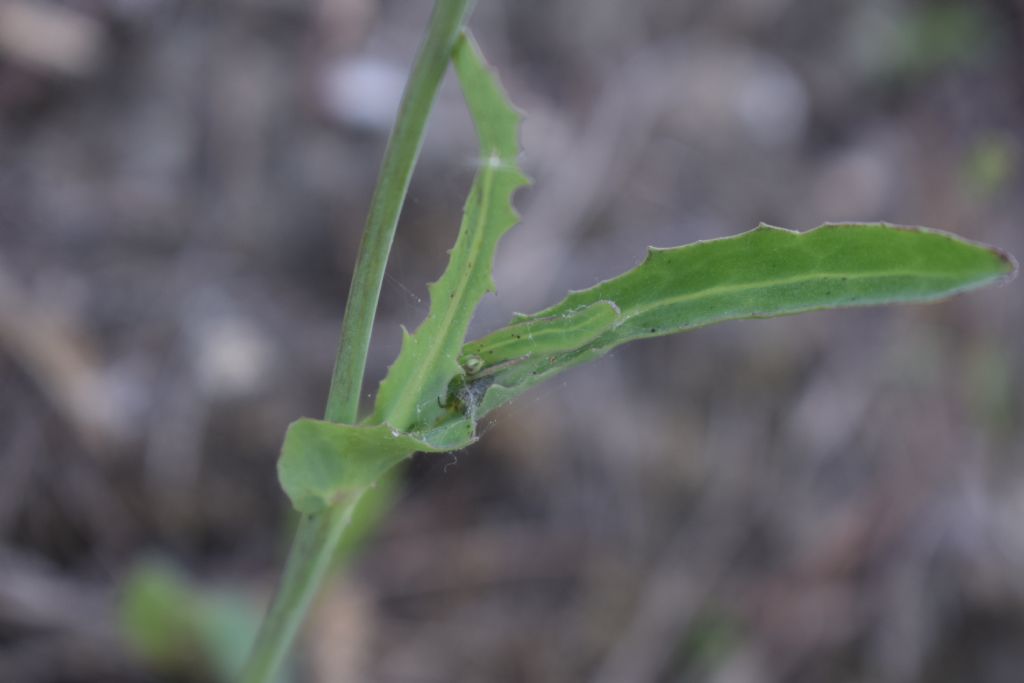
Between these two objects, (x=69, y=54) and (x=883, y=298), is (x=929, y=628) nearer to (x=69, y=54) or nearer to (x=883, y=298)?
(x=883, y=298)

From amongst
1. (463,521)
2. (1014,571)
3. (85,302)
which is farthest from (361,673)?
(1014,571)

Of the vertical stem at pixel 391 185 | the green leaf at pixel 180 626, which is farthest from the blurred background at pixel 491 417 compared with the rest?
the vertical stem at pixel 391 185

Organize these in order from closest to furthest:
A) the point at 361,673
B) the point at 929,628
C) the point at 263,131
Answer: the point at 361,673 < the point at 263,131 < the point at 929,628

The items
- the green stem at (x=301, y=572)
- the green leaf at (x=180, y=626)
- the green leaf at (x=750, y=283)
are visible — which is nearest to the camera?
the green leaf at (x=750, y=283)

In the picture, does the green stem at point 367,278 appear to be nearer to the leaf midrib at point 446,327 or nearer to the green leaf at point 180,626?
the leaf midrib at point 446,327

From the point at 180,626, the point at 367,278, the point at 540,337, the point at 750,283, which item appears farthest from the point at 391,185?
the point at 180,626
